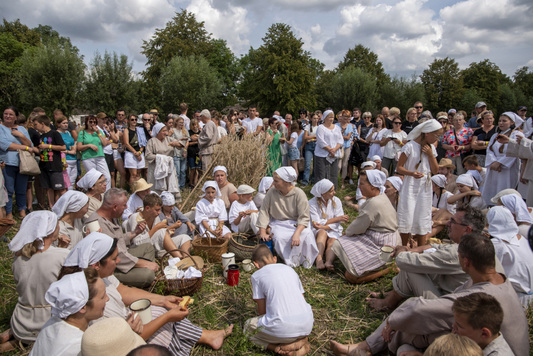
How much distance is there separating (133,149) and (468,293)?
825 cm

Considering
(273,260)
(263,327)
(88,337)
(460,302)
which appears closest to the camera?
(88,337)

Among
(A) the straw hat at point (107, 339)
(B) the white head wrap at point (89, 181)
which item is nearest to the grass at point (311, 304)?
(A) the straw hat at point (107, 339)

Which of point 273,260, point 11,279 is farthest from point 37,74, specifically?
point 273,260

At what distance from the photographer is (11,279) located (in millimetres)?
4730

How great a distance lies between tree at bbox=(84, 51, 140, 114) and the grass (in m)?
21.7

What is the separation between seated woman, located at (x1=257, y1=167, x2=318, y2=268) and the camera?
203 inches

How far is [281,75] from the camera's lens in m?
33.2

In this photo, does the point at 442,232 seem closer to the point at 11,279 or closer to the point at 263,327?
the point at 263,327

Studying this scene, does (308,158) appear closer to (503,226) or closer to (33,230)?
(503,226)

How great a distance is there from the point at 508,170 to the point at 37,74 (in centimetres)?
2532

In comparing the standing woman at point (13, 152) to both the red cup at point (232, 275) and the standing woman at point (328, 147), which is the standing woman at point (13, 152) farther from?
the standing woman at point (328, 147)

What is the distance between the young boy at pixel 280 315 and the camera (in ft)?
10.3

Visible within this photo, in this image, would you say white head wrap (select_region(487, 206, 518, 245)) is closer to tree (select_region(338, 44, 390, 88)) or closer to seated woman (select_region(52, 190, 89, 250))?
seated woman (select_region(52, 190, 89, 250))

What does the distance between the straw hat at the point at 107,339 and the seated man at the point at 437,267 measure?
2732 mm
